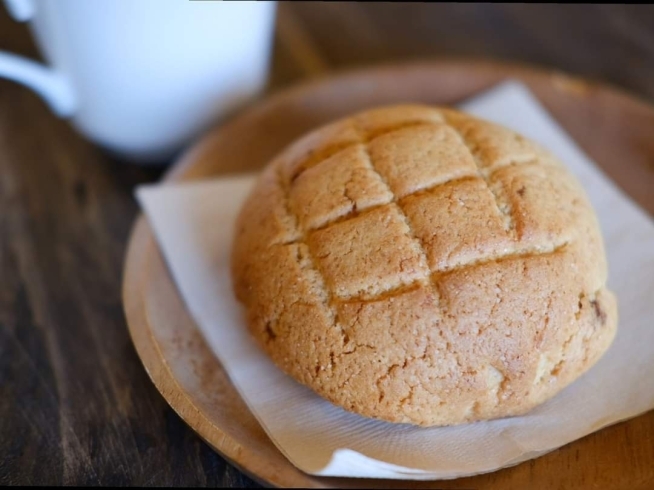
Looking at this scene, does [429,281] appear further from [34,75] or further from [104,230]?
[34,75]

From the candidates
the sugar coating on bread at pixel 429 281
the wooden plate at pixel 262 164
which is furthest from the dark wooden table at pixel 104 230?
the sugar coating on bread at pixel 429 281

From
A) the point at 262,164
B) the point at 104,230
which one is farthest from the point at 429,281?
the point at 104,230

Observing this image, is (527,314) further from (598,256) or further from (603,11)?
(603,11)

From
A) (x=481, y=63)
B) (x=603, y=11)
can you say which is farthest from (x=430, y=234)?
(x=603, y=11)

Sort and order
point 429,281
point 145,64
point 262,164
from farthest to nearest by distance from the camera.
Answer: point 262,164 < point 145,64 < point 429,281

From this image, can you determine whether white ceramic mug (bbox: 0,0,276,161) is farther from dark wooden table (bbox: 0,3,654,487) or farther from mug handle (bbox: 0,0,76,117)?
dark wooden table (bbox: 0,3,654,487)

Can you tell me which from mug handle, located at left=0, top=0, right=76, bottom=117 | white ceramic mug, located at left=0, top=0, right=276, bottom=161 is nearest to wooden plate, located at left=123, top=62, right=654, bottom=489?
white ceramic mug, located at left=0, top=0, right=276, bottom=161
